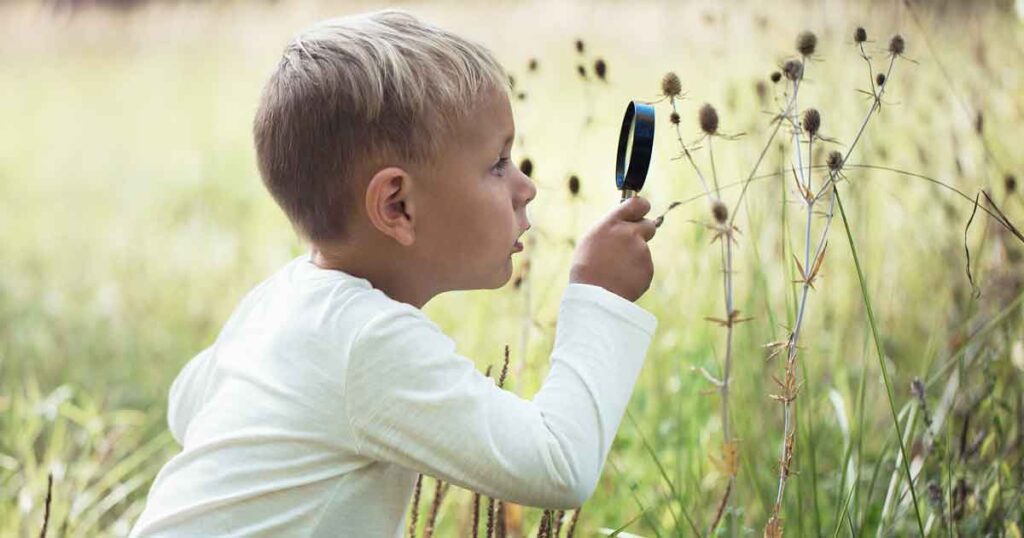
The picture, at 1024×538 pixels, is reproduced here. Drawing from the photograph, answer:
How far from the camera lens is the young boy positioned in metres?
1.40

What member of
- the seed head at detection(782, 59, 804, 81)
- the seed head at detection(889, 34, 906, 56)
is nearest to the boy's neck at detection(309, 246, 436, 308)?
the seed head at detection(782, 59, 804, 81)

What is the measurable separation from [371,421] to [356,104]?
1.25ft

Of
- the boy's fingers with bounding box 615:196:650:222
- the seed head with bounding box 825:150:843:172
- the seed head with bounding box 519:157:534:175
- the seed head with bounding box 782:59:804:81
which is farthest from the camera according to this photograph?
the seed head with bounding box 519:157:534:175

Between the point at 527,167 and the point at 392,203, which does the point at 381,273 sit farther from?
the point at 527,167

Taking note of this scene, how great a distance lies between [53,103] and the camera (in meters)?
6.43

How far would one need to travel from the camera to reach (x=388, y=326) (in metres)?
1.41

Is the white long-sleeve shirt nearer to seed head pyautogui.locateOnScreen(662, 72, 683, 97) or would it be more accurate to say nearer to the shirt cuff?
the shirt cuff

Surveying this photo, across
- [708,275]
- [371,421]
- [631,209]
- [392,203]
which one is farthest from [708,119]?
[708,275]

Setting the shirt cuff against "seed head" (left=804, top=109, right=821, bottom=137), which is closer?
"seed head" (left=804, top=109, right=821, bottom=137)

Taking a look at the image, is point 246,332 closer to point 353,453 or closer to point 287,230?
point 353,453

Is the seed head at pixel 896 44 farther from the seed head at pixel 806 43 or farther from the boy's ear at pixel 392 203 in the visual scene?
the boy's ear at pixel 392 203

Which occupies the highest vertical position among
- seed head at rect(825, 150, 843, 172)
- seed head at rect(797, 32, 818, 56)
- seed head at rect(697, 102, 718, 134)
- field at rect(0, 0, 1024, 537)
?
seed head at rect(797, 32, 818, 56)

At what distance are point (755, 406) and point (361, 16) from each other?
1.15 meters

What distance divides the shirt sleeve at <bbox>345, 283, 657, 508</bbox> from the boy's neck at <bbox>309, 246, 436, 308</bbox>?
139 mm
